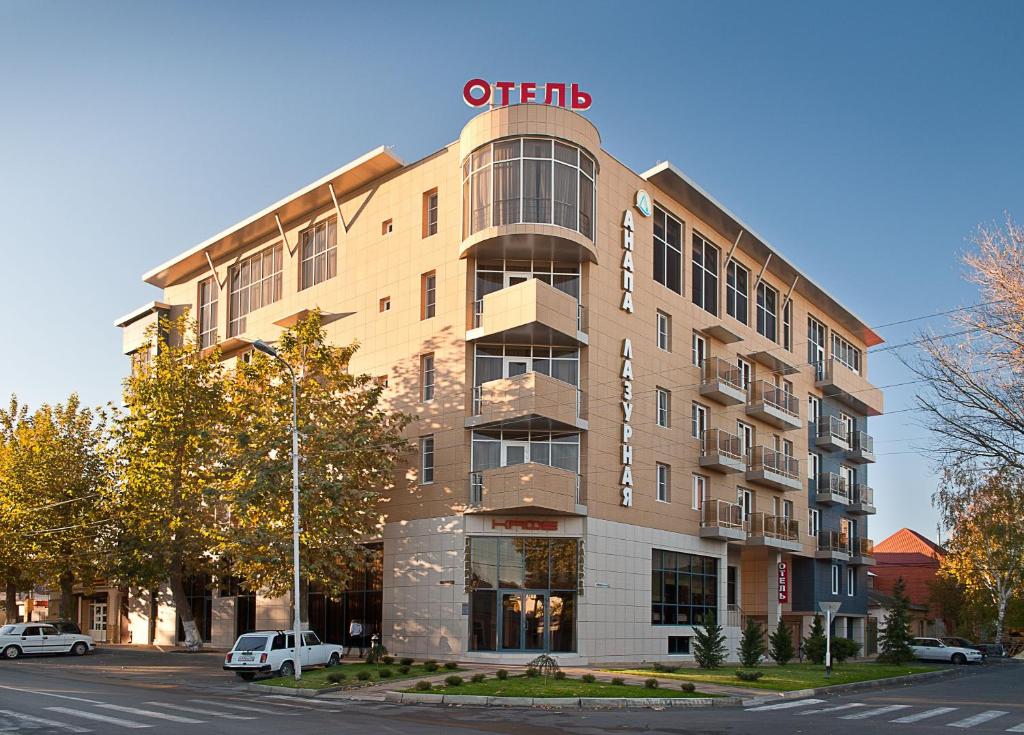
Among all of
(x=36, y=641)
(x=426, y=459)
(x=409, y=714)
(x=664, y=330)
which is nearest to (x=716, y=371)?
(x=664, y=330)

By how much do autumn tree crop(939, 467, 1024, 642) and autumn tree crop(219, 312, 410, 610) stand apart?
1296 inches

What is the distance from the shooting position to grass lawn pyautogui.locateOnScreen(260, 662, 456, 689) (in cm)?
2904

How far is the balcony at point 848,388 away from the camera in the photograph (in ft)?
193

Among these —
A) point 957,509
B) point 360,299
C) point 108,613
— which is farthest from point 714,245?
point 108,613

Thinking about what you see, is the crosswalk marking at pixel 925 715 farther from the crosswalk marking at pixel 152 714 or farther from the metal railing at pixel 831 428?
the metal railing at pixel 831 428

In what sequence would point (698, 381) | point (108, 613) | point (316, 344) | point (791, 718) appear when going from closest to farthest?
point (791, 718) < point (316, 344) < point (698, 381) < point (108, 613)

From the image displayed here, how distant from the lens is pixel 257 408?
3781 cm

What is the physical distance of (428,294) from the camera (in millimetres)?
40312

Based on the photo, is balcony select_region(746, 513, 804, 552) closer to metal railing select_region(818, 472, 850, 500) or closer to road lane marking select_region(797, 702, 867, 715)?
metal railing select_region(818, 472, 850, 500)

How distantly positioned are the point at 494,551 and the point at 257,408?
10061mm

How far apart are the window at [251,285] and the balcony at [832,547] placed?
31654mm

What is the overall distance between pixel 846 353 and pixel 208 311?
1496 inches

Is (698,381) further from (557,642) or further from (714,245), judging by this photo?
(557,642)

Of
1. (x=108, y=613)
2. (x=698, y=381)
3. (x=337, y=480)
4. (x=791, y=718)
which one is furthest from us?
(x=108, y=613)
